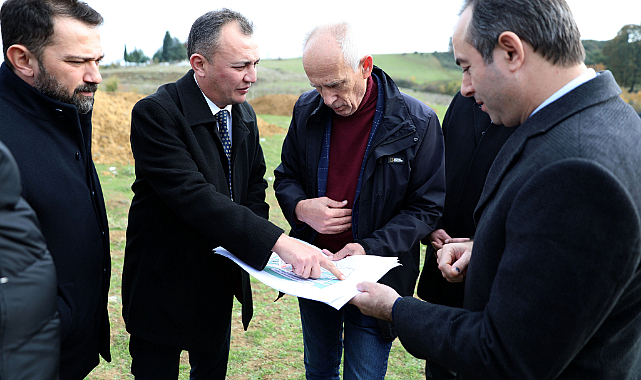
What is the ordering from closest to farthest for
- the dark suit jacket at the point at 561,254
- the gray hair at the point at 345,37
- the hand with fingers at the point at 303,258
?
the dark suit jacket at the point at 561,254 → the hand with fingers at the point at 303,258 → the gray hair at the point at 345,37

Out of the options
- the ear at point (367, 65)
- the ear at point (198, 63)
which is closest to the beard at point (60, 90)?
the ear at point (198, 63)

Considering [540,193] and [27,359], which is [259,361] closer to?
[27,359]

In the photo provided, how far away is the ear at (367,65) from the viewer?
2.66 metres

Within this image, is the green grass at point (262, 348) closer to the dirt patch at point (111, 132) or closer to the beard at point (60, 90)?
the beard at point (60, 90)

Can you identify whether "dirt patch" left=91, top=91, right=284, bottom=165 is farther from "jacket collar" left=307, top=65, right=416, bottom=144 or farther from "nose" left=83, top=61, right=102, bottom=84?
"jacket collar" left=307, top=65, right=416, bottom=144

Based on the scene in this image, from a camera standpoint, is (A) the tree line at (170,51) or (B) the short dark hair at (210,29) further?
(A) the tree line at (170,51)

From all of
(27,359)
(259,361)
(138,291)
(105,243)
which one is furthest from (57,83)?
(259,361)

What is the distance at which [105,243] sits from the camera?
243 centimetres

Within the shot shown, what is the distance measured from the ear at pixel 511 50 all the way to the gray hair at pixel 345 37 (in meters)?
1.19

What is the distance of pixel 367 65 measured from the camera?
271cm

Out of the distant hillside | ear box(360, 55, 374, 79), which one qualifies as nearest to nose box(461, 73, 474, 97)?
ear box(360, 55, 374, 79)

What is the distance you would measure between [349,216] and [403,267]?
1.40 ft

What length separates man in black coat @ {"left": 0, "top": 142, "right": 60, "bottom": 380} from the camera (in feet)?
4.41

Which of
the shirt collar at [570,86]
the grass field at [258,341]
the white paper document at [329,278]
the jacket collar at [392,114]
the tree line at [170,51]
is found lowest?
the tree line at [170,51]
